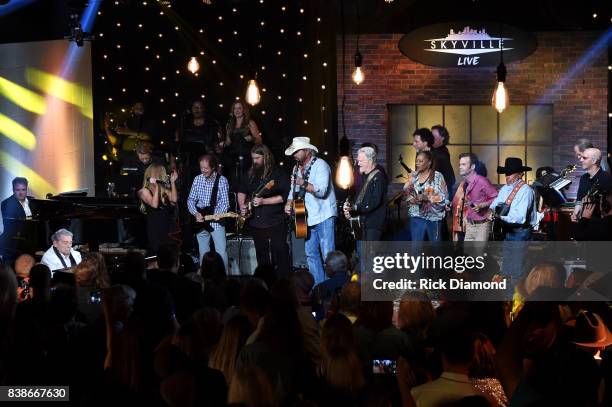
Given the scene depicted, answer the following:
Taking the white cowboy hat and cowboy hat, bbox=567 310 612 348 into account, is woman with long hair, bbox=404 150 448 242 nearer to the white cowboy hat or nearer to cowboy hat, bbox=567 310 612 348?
the white cowboy hat

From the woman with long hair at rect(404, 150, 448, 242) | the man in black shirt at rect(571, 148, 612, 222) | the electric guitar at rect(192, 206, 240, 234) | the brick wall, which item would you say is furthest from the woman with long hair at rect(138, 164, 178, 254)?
the man in black shirt at rect(571, 148, 612, 222)

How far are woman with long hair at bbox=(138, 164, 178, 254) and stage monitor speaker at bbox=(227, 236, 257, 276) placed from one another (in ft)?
3.69

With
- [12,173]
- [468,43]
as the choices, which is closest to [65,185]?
[12,173]

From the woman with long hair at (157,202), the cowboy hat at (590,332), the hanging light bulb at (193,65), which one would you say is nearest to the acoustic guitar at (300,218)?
the woman with long hair at (157,202)

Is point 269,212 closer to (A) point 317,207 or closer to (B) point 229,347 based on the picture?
(A) point 317,207

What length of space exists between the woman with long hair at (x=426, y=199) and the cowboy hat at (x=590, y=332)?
237 inches

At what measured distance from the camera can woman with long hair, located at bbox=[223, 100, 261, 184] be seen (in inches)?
610

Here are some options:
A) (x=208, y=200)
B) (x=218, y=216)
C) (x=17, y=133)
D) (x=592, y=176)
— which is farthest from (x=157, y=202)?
(x=592, y=176)

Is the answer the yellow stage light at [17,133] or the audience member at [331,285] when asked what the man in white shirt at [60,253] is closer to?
the audience member at [331,285]

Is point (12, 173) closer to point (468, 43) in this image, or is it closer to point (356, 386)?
point (468, 43)

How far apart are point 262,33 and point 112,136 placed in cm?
312

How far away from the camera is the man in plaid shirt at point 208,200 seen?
513 inches

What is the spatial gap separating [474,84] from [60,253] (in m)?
7.64

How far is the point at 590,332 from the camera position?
5.96m
